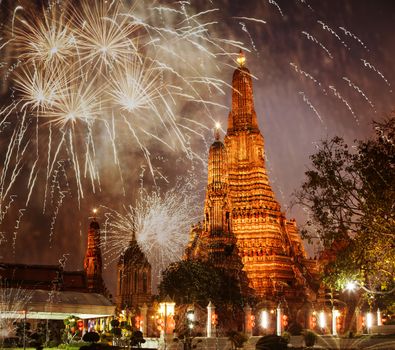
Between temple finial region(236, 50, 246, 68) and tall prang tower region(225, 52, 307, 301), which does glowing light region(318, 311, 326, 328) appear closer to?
tall prang tower region(225, 52, 307, 301)

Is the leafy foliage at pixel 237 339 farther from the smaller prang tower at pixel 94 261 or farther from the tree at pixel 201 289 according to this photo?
the smaller prang tower at pixel 94 261

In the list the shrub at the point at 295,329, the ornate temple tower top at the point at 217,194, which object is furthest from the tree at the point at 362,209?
the ornate temple tower top at the point at 217,194

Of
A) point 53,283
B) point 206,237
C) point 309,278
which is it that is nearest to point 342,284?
point 53,283

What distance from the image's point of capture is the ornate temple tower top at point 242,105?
281 ft

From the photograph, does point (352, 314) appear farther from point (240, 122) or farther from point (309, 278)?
point (240, 122)

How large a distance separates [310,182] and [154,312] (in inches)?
1023

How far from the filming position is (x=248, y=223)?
8094cm

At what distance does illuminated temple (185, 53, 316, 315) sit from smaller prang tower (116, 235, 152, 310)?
19.1ft

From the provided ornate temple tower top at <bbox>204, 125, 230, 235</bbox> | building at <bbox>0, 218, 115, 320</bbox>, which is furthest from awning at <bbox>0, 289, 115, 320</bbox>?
ornate temple tower top at <bbox>204, 125, 230, 235</bbox>

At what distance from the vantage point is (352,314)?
2618 inches

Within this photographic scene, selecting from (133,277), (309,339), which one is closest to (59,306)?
(309,339)

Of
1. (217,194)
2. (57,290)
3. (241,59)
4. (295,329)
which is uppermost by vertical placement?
(241,59)

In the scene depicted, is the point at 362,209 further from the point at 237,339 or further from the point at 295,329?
the point at 295,329

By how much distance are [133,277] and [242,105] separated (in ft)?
98.8
